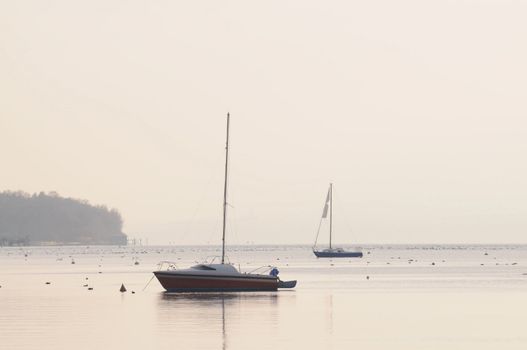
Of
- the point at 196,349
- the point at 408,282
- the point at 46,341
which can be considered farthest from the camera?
the point at 408,282

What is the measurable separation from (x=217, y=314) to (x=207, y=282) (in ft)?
71.8

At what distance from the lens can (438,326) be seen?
59.3 m

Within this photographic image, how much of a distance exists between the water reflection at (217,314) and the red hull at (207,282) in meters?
0.67

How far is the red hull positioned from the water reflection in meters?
0.67

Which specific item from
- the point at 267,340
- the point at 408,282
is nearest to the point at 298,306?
the point at 267,340

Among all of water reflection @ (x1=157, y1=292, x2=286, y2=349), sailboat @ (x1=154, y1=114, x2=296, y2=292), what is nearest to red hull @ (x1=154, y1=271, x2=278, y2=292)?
sailboat @ (x1=154, y1=114, x2=296, y2=292)

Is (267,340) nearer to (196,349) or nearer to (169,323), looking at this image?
(196,349)

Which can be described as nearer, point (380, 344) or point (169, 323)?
point (380, 344)

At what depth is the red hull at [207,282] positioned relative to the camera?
9025 centimetres

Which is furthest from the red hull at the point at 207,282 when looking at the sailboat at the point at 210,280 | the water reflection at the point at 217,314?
the water reflection at the point at 217,314

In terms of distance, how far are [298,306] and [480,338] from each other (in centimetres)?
2580

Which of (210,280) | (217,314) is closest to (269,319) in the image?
(217,314)

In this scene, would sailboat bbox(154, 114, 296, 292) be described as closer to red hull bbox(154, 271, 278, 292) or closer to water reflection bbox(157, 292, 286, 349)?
red hull bbox(154, 271, 278, 292)

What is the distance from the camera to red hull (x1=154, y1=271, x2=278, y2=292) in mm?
90250
